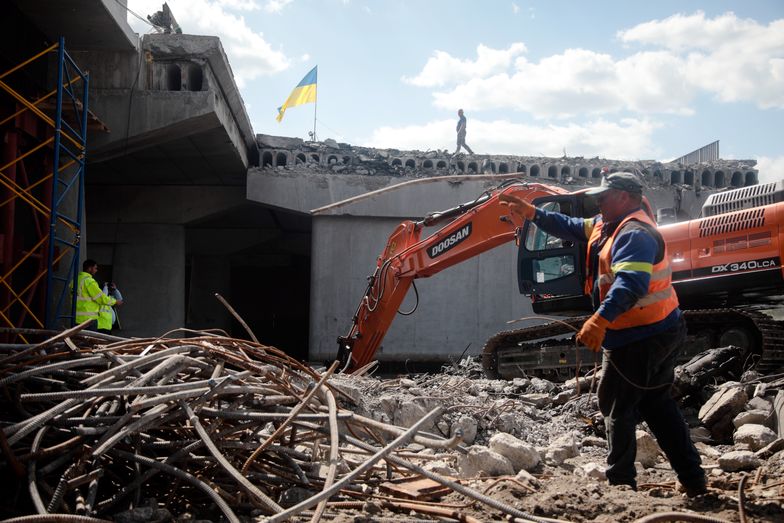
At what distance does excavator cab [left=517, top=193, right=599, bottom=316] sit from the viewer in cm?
806

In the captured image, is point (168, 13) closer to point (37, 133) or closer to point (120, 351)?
point (37, 133)

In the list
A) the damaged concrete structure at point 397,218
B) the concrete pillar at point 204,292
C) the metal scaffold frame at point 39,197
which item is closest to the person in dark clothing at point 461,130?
the damaged concrete structure at point 397,218

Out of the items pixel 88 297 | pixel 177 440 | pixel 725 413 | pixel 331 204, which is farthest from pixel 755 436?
pixel 331 204

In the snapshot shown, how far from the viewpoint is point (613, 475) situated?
3680 millimetres

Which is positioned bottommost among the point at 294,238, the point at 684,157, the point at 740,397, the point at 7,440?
the point at 740,397

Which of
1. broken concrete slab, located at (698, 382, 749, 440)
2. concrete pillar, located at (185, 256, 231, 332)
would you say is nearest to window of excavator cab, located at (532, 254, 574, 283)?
broken concrete slab, located at (698, 382, 749, 440)

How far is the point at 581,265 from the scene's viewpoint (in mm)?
8109

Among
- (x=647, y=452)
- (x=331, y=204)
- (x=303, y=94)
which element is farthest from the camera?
(x=303, y=94)

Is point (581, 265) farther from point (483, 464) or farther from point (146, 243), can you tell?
point (146, 243)

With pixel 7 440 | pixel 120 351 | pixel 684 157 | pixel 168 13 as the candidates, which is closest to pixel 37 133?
pixel 168 13

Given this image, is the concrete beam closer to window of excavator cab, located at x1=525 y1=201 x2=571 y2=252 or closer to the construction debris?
window of excavator cab, located at x1=525 y1=201 x2=571 y2=252

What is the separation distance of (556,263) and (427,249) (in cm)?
163

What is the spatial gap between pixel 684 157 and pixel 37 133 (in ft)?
48.2

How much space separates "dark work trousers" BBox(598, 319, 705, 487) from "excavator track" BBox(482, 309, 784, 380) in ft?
9.70
